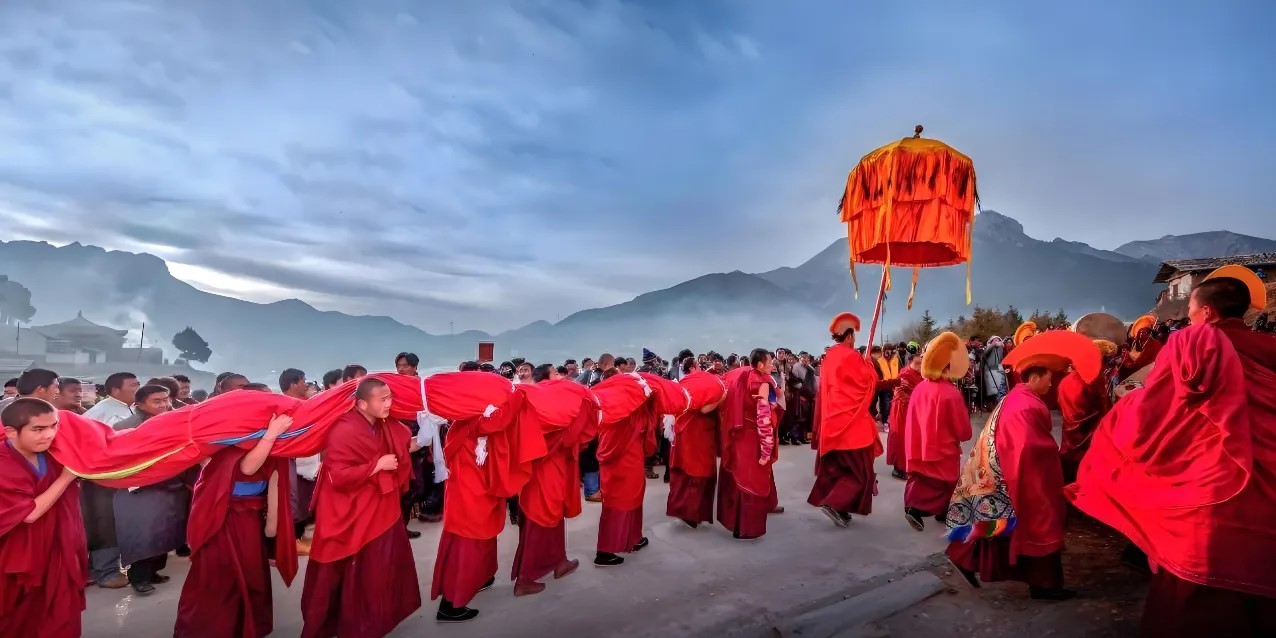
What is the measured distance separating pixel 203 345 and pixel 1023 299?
479ft

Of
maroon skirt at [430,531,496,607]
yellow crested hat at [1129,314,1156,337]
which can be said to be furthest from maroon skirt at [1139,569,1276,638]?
yellow crested hat at [1129,314,1156,337]

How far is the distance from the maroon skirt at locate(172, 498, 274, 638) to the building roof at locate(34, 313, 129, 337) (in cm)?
6343

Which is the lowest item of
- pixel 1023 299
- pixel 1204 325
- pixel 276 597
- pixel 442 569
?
pixel 276 597

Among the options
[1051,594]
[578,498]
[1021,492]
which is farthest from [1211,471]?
[578,498]

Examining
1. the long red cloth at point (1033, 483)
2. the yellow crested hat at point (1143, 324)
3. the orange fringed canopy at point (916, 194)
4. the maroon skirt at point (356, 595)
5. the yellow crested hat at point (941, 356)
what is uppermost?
the orange fringed canopy at point (916, 194)

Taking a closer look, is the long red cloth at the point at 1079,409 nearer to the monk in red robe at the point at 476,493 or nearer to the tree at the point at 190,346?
the monk in red robe at the point at 476,493

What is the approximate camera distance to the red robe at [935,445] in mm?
6242

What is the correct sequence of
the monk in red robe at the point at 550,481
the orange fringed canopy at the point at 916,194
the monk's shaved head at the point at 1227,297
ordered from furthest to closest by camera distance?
the orange fringed canopy at the point at 916,194, the monk in red robe at the point at 550,481, the monk's shaved head at the point at 1227,297

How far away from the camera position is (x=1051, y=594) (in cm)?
439

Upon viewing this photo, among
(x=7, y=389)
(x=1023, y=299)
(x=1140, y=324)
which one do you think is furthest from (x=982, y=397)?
(x=1023, y=299)

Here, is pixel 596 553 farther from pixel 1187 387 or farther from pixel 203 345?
pixel 203 345

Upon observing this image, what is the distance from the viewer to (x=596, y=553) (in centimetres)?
566

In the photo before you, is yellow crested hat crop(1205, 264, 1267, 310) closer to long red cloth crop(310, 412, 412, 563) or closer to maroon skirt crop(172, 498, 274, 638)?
long red cloth crop(310, 412, 412, 563)

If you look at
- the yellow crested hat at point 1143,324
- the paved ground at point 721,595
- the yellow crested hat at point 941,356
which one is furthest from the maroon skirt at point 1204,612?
the yellow crested hat at point 1143,324
